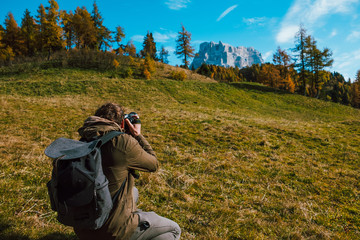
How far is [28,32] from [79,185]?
59.8 m

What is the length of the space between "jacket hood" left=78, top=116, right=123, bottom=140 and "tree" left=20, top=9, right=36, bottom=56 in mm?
54397

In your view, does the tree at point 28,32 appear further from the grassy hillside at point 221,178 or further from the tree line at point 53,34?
the grassy hillside at point 221,178

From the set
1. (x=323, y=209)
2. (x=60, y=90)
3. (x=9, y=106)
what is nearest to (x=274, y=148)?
(x=323, y=209)

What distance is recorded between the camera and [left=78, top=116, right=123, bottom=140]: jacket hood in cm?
216

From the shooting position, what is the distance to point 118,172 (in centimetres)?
211

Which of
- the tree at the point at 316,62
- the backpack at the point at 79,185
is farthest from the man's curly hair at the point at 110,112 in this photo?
the tree at the point at 316,62

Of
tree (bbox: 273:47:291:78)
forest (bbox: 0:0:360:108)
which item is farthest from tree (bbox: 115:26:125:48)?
tree (bbox: 273:47:291:78)

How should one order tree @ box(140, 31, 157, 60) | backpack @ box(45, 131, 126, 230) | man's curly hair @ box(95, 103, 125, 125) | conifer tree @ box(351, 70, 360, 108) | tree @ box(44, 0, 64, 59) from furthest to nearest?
tree @ box(140, 31, 157, 60) → conifer tree @ box(351, 70, 360, 108) → tree @ box(44, 0, 64, 59) → man's curly hair @ box(95, 103, 125, 125) → backpack @ box(45, 131, 126, 230)

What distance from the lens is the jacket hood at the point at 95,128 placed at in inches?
85.0

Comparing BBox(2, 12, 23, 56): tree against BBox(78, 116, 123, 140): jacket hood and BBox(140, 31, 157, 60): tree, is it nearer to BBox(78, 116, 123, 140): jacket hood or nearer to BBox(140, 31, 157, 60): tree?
BBox(140, 31, 157, 60): tree

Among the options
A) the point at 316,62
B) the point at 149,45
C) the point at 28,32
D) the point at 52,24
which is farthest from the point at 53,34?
the point at 316,62

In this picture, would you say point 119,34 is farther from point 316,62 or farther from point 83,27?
point 316,62

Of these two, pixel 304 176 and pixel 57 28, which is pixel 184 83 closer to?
pixel 57 28

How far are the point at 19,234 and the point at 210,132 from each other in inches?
322
